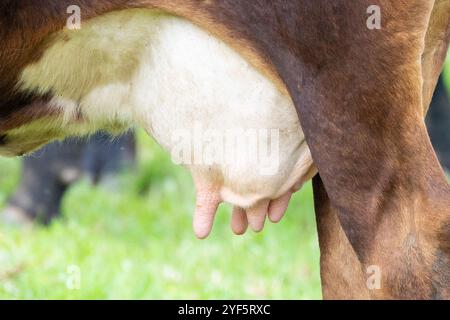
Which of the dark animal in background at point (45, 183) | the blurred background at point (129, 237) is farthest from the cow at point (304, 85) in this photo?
the dark animal in background at point (45, 183)

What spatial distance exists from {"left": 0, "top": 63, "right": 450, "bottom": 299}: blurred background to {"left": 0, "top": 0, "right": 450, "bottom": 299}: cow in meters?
1.20

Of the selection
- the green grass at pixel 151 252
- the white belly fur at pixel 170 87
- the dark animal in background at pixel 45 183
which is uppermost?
the white belly fur at pixel 170 87

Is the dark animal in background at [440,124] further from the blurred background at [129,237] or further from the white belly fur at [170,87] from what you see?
the white belly fur at [170,87]

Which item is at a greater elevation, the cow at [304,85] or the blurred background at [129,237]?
the cow at [304,85]

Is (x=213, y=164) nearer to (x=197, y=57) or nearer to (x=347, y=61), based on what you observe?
(x=197, y=57)

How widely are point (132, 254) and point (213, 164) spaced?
2.55 meters

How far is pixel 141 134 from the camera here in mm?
9305

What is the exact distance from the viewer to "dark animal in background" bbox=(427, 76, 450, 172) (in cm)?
737

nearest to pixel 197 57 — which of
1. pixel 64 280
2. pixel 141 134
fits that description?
pixel 64 280

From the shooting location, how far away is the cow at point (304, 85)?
9.03ft

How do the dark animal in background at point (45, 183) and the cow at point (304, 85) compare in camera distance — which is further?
the dark animal in background at point (45, 183)

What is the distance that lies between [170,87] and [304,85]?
0.45 meters

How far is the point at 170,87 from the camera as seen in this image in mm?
3047

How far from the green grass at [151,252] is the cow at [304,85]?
142cm
